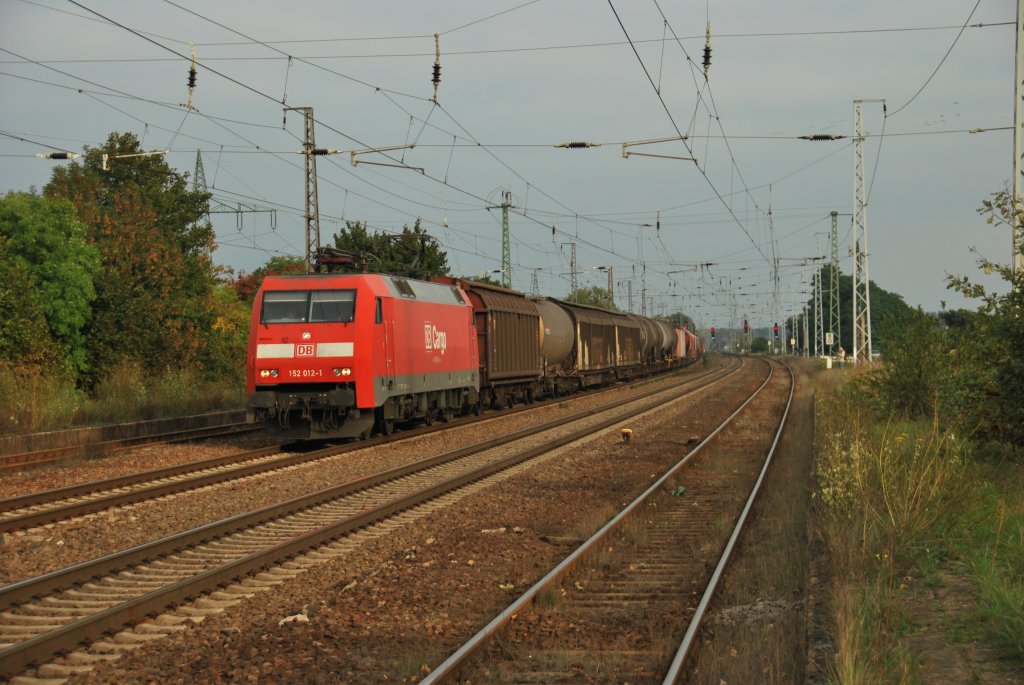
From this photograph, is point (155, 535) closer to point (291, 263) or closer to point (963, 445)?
point (963, 445)

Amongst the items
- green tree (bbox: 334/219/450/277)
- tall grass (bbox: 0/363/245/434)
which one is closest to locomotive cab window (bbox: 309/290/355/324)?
tall grass (bbox: 0/363/245/434)

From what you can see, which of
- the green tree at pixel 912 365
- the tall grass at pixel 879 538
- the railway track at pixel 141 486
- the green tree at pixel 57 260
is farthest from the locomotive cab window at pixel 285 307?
the green tree at pixel 912 365

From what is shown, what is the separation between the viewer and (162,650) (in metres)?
6.75

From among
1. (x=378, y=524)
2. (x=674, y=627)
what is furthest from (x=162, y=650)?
(x=378, y=524)

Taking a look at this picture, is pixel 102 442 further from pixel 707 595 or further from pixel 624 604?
pixel 707 595

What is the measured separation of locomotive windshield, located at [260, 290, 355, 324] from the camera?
60.4ft

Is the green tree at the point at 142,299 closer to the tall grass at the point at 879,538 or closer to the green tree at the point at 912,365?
the green tree at the point at 912,365

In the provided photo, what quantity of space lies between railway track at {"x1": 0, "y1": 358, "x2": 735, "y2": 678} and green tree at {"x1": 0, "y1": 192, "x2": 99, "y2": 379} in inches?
682

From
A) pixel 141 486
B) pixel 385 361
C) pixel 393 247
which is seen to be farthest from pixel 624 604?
pixel 393 247

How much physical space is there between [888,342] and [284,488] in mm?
14739

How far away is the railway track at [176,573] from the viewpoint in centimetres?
679

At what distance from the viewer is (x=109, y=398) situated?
81.9ft

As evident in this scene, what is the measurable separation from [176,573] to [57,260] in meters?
23.0

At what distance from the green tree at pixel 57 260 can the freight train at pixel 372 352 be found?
10989mm
